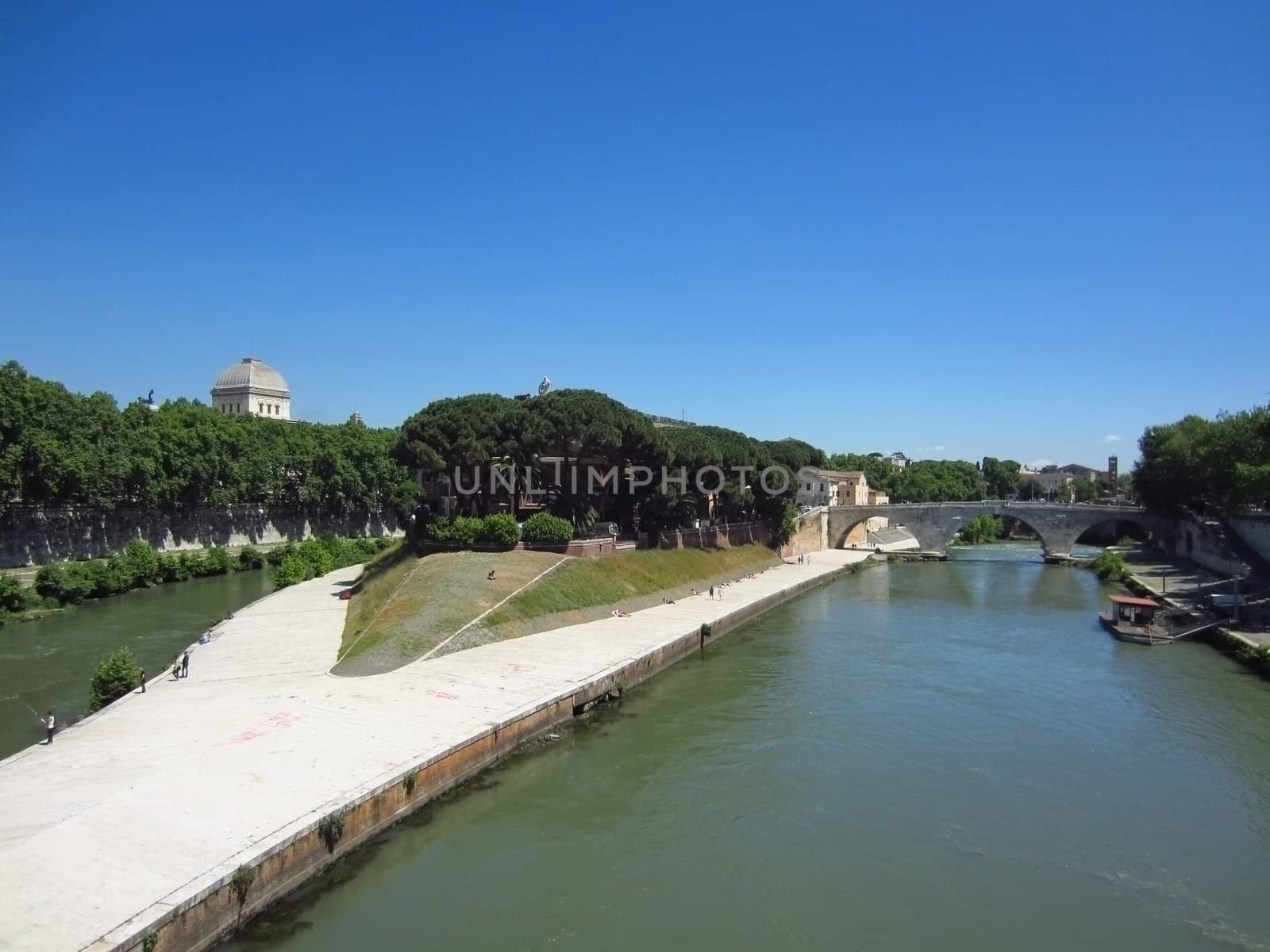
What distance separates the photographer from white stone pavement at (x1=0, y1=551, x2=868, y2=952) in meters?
12.1

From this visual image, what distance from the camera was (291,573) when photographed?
50.3 meters

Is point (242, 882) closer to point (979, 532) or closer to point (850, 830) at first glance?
point (850, 830)

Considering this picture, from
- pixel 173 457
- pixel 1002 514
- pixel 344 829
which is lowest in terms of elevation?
pixel 344 829

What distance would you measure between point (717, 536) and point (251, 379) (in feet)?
238

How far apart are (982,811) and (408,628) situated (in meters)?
18.7

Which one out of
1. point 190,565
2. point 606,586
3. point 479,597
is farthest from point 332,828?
point 190,565

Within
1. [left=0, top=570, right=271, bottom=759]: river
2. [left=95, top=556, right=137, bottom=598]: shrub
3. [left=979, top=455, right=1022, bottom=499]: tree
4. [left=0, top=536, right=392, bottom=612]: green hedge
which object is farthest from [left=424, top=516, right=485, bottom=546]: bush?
[left=979, top=455, right=1022, bottom=499]: tree

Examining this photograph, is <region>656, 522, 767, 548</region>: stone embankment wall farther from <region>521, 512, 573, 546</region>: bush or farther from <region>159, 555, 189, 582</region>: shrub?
<region>159, 555, 189, 582</region>: shrub

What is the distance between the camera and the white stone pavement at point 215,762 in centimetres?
1214

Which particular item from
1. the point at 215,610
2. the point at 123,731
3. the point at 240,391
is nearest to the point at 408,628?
the point at 123,731

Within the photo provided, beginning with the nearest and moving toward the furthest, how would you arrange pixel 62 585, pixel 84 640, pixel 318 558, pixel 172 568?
1. pixel 84 640
2. pixel 62 585
3. pixel 172 568
4. pixel 318 558

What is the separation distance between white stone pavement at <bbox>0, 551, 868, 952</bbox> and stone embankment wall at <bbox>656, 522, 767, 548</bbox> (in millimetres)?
21389

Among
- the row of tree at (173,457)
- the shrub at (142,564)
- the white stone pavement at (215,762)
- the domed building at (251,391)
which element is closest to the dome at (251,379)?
the domed building at (251,391)

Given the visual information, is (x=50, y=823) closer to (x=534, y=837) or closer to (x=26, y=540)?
(x=534, y=837)
